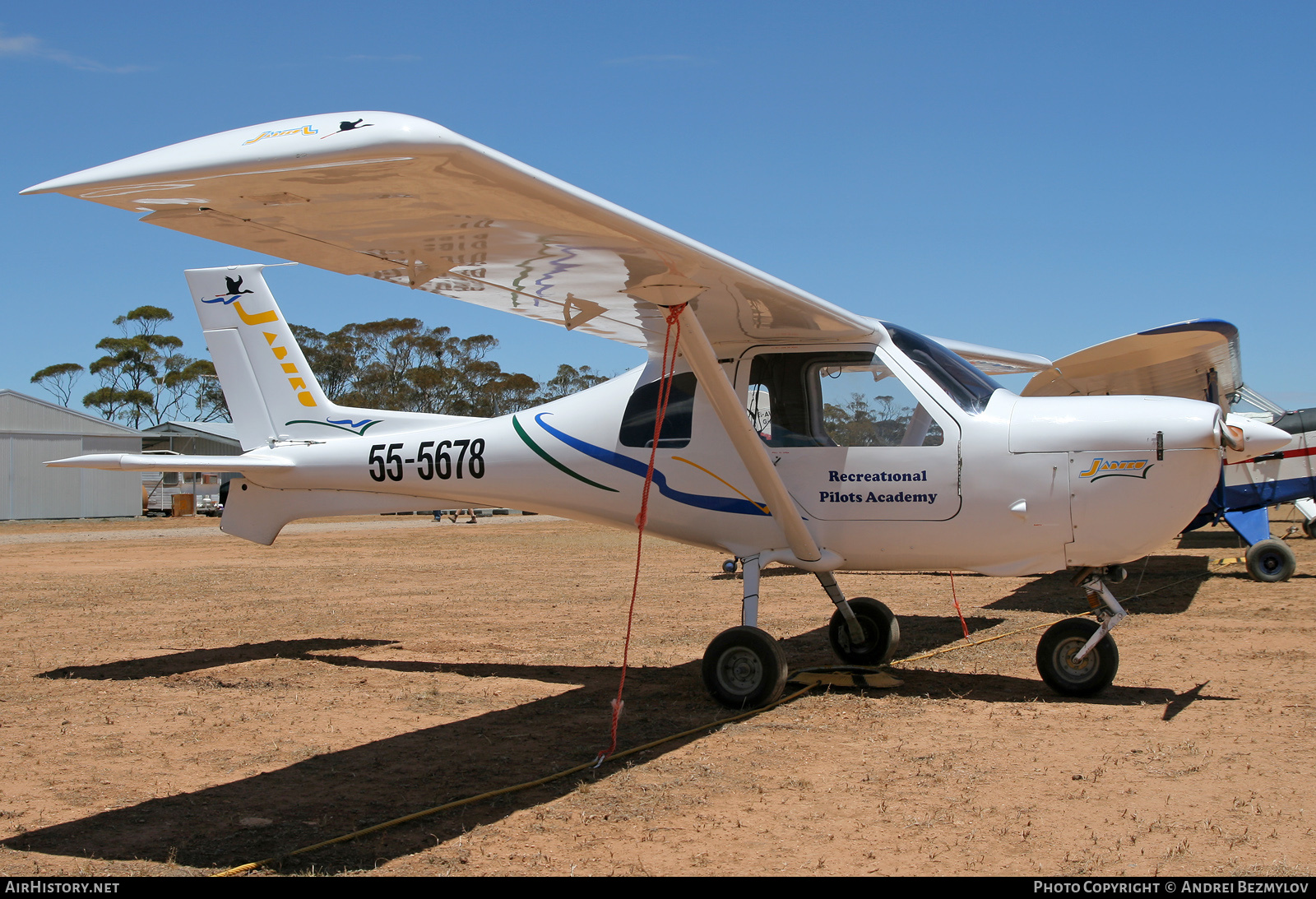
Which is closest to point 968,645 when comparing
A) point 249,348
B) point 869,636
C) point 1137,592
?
point 869,636

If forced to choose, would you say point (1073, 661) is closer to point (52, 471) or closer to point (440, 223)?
point (440, 223)

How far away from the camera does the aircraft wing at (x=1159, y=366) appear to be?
853cm

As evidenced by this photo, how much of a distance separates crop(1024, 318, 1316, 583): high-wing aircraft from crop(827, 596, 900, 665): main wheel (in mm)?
2441

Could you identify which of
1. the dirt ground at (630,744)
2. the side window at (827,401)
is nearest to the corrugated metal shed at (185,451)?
the dirt ground at (630,744)

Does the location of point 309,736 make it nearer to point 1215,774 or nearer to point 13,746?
point 13,746

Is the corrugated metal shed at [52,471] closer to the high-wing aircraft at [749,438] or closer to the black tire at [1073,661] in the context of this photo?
the high-wing aircraft at [749,438]

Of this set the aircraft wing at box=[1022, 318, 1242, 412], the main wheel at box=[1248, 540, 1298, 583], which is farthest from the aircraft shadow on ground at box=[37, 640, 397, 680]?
the main wheel at box=[1248, 540, 1298, 583]

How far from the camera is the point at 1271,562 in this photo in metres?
15.0

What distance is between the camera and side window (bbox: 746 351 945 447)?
720cm

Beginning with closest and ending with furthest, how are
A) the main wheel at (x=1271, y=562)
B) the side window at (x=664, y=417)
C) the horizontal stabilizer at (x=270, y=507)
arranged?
the side window at (x=664, y=417), the horizontal stabilizer at (x=270, y=507), the main wheel at (x=1271, y=562)

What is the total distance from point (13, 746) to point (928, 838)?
5.29 meters

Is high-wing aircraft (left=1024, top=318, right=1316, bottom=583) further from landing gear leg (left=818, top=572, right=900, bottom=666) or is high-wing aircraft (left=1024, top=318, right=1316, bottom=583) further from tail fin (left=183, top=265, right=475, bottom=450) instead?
tail fin (left=183, top=265, right=475, bottom=450)

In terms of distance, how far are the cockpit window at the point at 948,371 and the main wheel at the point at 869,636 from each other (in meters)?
2.10

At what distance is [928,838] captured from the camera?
13.8 ft
